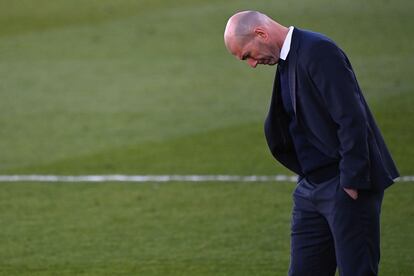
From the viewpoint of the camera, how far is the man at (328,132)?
568 centimetres

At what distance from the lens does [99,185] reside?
11398mm

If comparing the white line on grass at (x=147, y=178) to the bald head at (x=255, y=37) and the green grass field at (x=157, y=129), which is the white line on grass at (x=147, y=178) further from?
the bald head at (x=255, y=37)

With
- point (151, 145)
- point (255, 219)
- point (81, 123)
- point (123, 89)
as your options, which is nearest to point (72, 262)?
point (255, 219)

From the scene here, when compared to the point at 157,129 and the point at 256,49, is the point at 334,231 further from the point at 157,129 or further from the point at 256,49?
the point at 157,129

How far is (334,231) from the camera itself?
5.91 meters

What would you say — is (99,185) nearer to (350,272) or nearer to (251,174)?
(251,174)

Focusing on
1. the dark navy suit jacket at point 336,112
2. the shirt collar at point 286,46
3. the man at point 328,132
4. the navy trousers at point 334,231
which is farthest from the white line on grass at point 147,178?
the shirt collar at point 286,46

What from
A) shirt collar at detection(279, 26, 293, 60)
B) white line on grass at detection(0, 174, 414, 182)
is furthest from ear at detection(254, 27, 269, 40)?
white line on grass at detection(0, 174, 414, 182)

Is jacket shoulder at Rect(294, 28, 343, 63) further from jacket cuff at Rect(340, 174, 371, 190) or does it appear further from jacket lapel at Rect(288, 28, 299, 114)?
jacket cuff at Rect(340, 174, 371, 190)

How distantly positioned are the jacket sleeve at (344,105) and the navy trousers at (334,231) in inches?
Answer: 7.3

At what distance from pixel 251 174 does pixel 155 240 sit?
2436 mm

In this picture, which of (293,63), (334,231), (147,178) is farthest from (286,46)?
(147,178)

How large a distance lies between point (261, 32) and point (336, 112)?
23.3 inches

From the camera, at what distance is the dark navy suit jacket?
5.66 m
